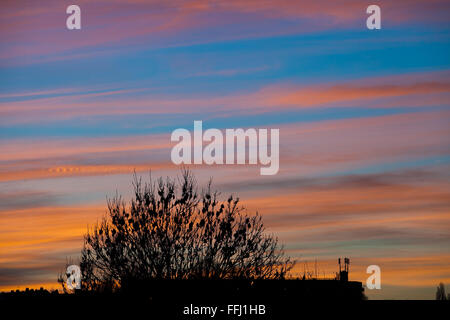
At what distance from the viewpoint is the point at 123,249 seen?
37.6 meters

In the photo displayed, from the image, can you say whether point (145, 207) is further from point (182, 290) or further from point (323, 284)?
point (323, 284)
